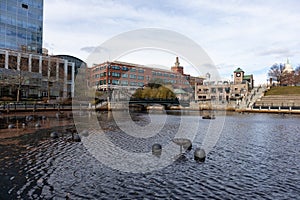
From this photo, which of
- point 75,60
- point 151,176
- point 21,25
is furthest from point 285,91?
point 21,25

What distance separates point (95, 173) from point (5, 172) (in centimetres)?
479

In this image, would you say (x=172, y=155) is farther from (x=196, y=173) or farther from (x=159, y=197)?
(x=159, y=197)

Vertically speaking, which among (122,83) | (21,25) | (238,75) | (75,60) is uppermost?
(21,25)

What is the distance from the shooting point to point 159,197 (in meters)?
10.7

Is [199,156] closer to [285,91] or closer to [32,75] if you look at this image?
[32,75]

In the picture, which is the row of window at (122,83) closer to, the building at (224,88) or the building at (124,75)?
the building at (124,75)

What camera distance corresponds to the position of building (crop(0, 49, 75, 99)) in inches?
2761

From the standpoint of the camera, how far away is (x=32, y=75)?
257 ft

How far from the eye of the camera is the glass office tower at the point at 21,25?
8062 cm

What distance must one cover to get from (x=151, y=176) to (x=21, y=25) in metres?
90.5

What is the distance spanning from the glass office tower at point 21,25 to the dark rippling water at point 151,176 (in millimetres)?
75798

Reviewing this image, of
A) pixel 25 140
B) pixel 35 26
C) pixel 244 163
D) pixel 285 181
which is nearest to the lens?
pixel 285 181

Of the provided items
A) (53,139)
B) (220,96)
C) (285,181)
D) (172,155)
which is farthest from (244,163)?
(220,96)

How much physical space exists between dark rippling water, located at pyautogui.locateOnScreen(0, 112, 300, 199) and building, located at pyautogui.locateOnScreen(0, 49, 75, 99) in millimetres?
57177
